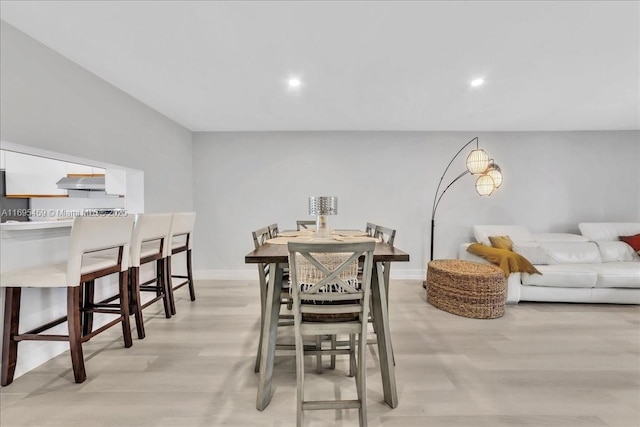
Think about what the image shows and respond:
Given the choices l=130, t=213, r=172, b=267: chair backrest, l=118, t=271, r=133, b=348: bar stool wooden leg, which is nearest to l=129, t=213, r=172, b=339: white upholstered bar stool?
l=130, t=213, r=172, b=267: chair backrest

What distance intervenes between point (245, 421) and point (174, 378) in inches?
26.3

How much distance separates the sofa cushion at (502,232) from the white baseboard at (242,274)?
961 mm

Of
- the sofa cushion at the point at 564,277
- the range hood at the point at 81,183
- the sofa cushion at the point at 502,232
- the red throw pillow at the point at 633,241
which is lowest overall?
the sofa cushion at the point at 564,277

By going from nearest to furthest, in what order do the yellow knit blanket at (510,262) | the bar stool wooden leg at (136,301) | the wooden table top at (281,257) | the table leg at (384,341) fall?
the wooden table top at (281,257) < the table leg at (384,341) < the bar stool wooden leg at (136,301) < the yellow knit blanket at (510,262)

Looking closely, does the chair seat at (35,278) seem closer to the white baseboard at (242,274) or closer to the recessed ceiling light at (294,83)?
the recessed ceiling light at (294,83)

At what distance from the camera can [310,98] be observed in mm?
2973

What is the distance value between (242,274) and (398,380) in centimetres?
305

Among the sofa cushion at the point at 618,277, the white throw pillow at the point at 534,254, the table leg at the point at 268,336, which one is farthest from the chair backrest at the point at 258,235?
the sofa cushion at the point at 618,277

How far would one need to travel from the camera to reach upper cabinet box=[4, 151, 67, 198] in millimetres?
2723

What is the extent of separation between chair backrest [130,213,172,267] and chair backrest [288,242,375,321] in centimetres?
167

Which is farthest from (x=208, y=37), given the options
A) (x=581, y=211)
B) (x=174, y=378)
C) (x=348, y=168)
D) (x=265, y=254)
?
(x=581, y=211)

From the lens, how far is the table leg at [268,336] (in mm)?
1568

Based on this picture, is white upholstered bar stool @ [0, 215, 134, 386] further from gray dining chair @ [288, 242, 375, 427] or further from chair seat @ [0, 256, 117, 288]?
gray dining chair @ [288, 242, 375, 427]

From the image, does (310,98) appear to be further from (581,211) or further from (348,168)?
(581,211)
